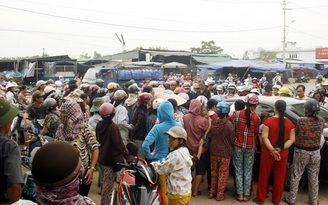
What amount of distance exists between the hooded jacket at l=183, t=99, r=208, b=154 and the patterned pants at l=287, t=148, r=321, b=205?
155cm

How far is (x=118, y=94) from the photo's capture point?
6430 millimetres

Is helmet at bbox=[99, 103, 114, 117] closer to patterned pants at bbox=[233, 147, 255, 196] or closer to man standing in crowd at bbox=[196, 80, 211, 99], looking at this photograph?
patterned pants at bbox=[233, 147, 255, 196]

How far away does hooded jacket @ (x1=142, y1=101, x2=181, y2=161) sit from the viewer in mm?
4297

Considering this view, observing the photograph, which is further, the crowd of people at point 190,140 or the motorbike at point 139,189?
the crowd of people at point 190,140

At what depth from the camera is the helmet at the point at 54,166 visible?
6.41 ft

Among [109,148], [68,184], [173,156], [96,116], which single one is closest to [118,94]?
[96,116]

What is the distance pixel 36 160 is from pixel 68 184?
26 centimetres

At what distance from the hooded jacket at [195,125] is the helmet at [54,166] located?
137 inches

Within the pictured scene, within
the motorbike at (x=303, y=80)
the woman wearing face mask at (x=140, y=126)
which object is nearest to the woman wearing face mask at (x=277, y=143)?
the woman wearing face mask at (x=140, y=126)

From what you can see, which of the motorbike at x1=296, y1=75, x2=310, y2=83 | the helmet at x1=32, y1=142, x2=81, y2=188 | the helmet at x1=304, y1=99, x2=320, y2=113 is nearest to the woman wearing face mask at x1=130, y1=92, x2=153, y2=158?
the helmet at x1=304, y1=99, x2=320, y2=113

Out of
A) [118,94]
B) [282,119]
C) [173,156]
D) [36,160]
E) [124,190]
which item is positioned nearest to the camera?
[36,160]

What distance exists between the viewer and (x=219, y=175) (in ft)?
17.7

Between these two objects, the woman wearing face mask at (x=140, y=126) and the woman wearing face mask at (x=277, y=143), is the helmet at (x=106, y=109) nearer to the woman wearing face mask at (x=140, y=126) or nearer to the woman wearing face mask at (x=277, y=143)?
the woman wearing face mask at (x=140, y=126)

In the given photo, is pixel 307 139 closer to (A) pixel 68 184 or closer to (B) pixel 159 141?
(B) pixel 159 141
